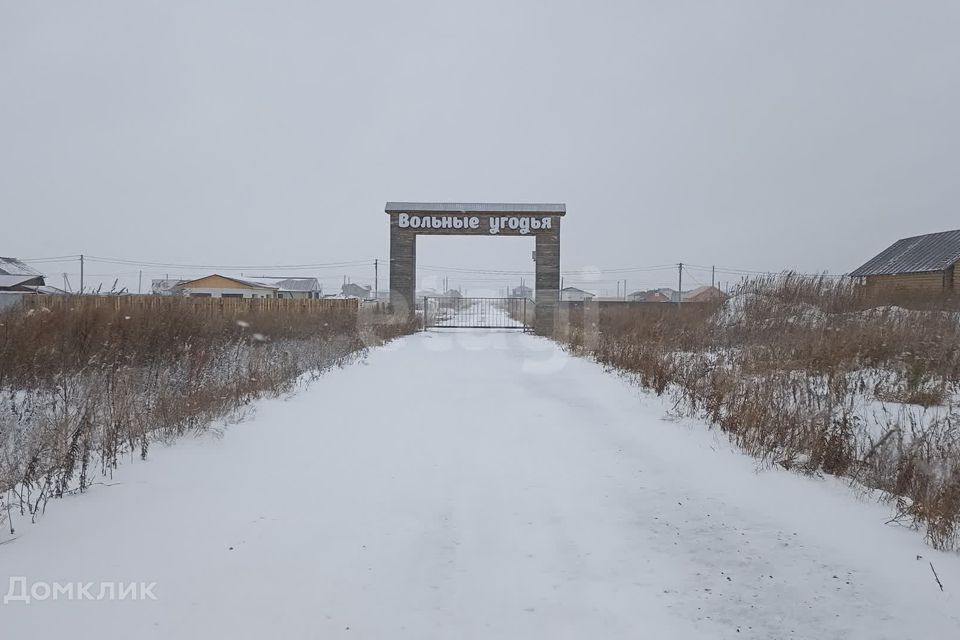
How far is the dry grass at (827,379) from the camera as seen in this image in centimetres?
458

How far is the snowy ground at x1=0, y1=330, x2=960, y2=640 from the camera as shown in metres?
2.62

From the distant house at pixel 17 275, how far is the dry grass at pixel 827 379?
129 ft

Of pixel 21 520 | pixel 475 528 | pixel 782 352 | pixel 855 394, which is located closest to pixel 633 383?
pixel 782 352

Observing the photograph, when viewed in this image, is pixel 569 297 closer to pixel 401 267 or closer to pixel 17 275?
pixel 401 267

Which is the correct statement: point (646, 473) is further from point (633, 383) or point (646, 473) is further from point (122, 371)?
point (122, 371)

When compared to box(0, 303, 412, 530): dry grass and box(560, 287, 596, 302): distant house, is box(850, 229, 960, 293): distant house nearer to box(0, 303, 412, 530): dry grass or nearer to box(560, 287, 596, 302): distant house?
box(560, 287, 596, 302): distant house

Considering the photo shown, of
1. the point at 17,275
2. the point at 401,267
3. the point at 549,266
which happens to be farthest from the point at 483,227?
the point at 17,275

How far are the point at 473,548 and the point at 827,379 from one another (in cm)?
634

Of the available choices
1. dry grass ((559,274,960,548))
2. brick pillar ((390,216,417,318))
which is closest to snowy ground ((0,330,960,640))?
dry grass ((559,274,960,548))

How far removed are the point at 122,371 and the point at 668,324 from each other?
1243cm

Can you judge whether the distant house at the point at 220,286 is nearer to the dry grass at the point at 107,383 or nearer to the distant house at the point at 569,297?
the distant house at the point at 569,297

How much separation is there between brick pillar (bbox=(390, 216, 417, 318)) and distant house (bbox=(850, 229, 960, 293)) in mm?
22035

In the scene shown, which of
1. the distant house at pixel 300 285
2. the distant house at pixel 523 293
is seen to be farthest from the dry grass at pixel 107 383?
the distant house at pixel 300 285

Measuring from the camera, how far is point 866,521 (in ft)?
12.6
